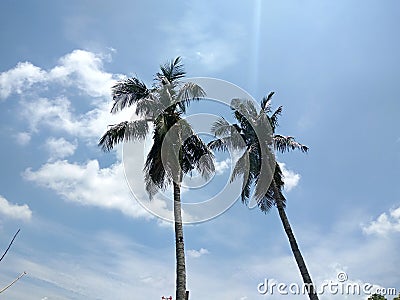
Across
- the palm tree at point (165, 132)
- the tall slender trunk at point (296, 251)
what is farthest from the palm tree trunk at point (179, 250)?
the tall slender trunk at point (296, 251)

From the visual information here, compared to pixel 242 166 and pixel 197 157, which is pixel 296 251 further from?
pixel 197 157

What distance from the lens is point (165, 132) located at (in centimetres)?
1981

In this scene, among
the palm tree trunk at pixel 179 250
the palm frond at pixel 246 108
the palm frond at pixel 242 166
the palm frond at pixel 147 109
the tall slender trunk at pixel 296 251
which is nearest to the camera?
the palm tree trunk at pixel 179 250

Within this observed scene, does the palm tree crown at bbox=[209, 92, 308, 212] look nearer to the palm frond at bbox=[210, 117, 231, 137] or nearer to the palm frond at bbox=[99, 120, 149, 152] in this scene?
the palm frond at bbox=[210, 117, 231, 137]

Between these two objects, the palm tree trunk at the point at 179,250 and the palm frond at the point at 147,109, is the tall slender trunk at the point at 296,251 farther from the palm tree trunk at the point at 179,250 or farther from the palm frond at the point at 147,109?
the palm frond at the point at 147,109

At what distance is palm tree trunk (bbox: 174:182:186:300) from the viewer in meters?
16.6


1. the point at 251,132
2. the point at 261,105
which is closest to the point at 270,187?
the point at 251,132

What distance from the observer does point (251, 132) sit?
23203 mm

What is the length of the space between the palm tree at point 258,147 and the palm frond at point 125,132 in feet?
15.1

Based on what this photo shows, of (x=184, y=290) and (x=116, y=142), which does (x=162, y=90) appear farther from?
(x=184, y=290)

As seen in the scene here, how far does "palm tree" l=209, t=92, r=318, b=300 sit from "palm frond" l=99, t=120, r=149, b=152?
4.61 metres

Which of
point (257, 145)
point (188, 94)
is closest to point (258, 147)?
point (257, 145)

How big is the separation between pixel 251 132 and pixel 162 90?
547cm

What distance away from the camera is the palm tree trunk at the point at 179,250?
16578mm
